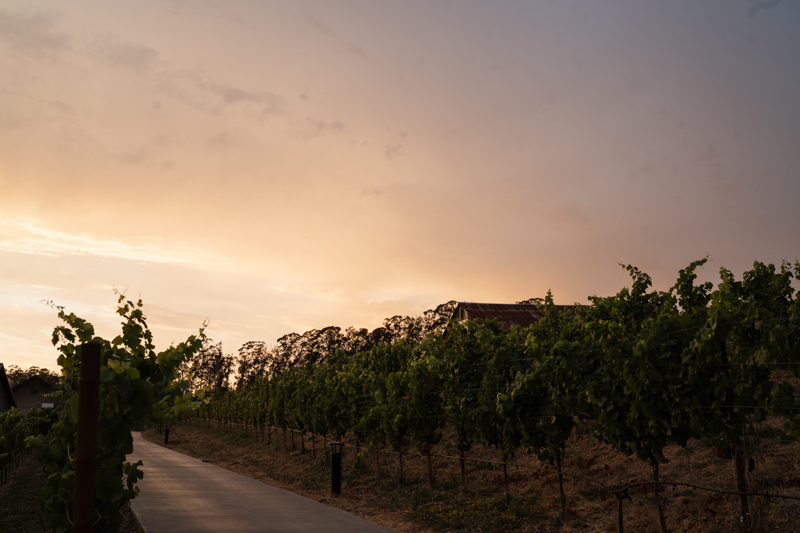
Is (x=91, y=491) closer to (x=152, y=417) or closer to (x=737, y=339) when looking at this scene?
(x=152, y=417)

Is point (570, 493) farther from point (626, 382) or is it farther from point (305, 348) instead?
point (305, 348)

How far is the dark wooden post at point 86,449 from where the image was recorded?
12.1ft

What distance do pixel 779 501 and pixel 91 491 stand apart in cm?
→ 825

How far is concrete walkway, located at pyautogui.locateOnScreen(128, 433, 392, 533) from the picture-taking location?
10008 millimetres

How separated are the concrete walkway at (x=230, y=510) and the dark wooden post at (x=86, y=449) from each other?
656 centimetres

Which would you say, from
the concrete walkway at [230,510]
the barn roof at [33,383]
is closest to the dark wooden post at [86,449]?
the concrete walkway at [230,510]

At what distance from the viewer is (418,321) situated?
63.1 m

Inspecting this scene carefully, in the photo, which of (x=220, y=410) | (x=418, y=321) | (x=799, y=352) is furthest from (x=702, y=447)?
(x=418, y=321)

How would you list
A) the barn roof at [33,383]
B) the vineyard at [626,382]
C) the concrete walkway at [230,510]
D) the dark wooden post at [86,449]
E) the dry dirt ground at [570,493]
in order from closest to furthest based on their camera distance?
the dark wooden post at [86,449], the vineyard at [626,382], the dry dirt ground at [570,493], the concrete walkway at [230,510], the barn roof at [33,383]

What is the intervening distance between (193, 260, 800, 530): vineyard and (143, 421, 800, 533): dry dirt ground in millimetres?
351

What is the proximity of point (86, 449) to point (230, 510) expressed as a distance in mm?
8835

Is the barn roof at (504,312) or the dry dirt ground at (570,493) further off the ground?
the barn roof at (504,312)

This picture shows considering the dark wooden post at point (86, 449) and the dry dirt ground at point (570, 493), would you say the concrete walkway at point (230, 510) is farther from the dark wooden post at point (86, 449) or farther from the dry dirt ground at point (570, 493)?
the dark wooden post at point (86, 449)

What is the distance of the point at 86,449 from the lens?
3.75 m
